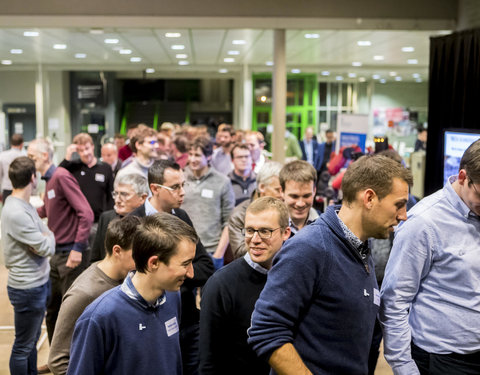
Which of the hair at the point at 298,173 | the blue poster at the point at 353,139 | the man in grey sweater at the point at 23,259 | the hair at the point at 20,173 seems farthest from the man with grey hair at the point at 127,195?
the blue poster at the point at 353,139

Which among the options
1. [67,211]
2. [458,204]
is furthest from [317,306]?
[67,211]

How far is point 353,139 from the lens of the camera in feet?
27.0

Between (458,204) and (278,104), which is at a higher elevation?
(278,104)

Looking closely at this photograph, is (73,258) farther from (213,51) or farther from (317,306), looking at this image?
(213,51)

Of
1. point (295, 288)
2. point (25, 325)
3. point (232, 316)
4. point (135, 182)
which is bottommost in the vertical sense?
point (25, 325)

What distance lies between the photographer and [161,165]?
347cm

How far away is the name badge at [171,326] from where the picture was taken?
209 centimetres

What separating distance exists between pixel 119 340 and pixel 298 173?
155 cm

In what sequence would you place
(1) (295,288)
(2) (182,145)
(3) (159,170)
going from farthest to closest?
1. (2) (182,145)
2. (3) (159,170)
3. (1) (295,288)

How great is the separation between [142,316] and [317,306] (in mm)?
615

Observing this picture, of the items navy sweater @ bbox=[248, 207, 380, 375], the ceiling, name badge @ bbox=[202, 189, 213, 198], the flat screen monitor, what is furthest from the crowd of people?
the ceiling

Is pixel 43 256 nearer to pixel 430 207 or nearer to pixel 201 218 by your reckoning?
pixel 201 218

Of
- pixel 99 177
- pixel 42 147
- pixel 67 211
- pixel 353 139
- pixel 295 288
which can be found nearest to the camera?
pixel 295 288

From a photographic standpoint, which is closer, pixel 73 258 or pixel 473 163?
pixel 473 163
